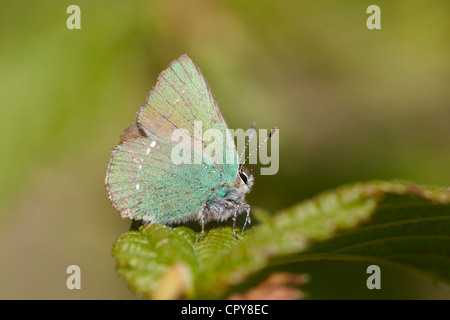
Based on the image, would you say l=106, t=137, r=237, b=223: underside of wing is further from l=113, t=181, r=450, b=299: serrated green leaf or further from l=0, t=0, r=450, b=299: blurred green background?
l=0, t=0, r=450, b=299: blurred green background

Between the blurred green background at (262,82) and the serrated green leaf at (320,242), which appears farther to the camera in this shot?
the blurred green background at (262,82)

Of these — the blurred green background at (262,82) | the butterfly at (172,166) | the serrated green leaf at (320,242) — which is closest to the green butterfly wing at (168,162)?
the butterfly at (172,166)

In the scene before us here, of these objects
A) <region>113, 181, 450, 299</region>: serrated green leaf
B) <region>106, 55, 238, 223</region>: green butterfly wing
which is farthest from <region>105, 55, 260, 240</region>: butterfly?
<region>113, 181, 450, 299</region>: serrated green leaf

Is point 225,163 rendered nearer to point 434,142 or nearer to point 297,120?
point 297,120

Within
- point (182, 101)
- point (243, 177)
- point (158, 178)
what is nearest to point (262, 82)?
point (243, 177)

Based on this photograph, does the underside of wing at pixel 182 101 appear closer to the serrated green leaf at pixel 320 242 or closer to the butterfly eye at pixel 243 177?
the butterfly eye at pixel 243 177

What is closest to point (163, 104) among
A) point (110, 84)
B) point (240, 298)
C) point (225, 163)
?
point (225, 163)
